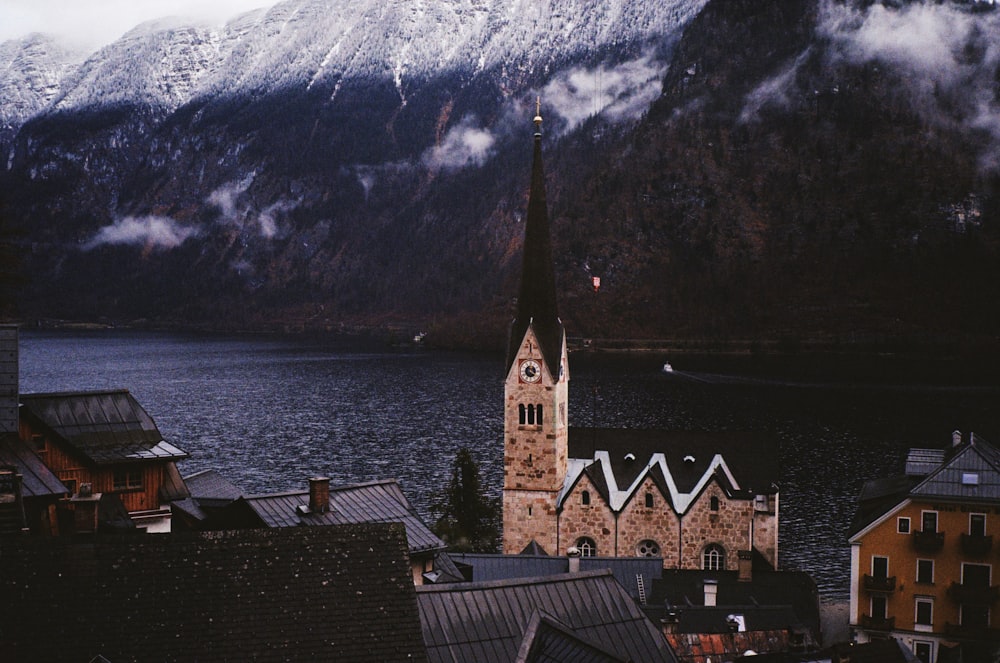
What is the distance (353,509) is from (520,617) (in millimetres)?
15963

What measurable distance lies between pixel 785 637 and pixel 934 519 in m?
11.8

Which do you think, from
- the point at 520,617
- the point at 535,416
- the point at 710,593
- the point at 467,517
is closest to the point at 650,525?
the point at 535,416

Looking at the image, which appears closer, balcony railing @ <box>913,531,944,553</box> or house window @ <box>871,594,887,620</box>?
balcony railing @ <box>913,531,944,553</box>

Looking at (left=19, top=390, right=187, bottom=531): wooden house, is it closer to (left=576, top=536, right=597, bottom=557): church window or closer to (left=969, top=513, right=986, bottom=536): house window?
(left=576, top=536, right=597, bottom=557): church window

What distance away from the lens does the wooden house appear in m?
40.2

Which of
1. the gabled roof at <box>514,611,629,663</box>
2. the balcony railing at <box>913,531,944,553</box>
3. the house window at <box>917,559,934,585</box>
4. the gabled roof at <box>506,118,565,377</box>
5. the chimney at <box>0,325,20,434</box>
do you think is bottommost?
the house window at <box>917,559,934,585</box>

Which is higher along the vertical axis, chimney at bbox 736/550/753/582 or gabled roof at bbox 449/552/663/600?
gabled roof at bbox 449/552/663/600

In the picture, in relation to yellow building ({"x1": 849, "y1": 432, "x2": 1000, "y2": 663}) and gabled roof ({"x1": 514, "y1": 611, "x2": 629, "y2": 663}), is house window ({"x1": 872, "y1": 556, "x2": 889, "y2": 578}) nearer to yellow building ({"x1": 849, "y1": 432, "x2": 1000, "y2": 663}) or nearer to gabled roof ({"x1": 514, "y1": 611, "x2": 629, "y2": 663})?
yellow building ({"x1": 849, "y1": 432, "x2": 1000, "y2": 663})

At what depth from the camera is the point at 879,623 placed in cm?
4953

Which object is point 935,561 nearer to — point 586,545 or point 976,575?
point 976,575

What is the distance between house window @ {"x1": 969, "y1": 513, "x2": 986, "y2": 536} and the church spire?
2777 centimetres

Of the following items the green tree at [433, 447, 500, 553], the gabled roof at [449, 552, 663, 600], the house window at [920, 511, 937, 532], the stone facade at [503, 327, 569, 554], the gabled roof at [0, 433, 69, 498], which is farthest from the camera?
the green tree at [433, 447, 500, 553]

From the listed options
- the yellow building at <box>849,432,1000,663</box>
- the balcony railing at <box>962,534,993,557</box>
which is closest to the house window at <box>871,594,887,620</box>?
the yellow building at <box>849,432,1000,663</box>

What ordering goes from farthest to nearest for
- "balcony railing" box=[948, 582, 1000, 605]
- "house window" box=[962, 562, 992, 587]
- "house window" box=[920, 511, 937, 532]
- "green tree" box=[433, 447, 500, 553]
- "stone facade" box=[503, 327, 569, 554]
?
"green tree" box=[433, 447, 500, 553] → "stone facade" box=[503, 327, 569, 554] → "house window" box=[920, 511, 937, 532] → "house window" box=[962, 562, 992, 587] → "balcony railing" box=[948, 582, 1000, 605]
